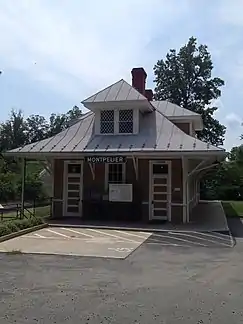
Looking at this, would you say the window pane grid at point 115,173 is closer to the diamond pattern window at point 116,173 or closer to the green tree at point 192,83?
the diamond pattern window at point 116,173

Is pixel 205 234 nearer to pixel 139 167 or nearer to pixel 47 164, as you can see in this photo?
pixel 139 167

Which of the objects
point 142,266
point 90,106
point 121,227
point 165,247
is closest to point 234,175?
point 90,106

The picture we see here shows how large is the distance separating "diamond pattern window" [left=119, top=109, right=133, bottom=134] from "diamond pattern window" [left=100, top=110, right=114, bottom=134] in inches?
17.0

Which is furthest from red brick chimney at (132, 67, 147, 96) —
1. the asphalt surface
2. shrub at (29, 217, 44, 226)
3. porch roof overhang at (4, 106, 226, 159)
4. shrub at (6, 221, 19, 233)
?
the asphalt surface

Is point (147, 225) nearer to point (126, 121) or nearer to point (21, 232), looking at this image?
point (21, 232)

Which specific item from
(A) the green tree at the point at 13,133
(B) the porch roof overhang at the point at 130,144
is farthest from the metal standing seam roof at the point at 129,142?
(A) the green tree at the point at 13,133

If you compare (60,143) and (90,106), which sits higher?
(90,106)

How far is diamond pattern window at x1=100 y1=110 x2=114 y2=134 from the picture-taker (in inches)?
826

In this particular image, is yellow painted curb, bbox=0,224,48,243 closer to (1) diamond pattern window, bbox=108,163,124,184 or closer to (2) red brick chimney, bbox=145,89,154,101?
(1) diamond pattern window, bbox=108,163,124,184

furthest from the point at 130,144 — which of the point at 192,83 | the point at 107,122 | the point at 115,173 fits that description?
the point at 192,83

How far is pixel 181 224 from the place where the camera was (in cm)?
1805

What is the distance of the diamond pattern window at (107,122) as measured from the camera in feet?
68.8

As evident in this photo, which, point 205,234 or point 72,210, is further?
point 72,210

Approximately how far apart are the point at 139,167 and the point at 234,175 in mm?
24445
